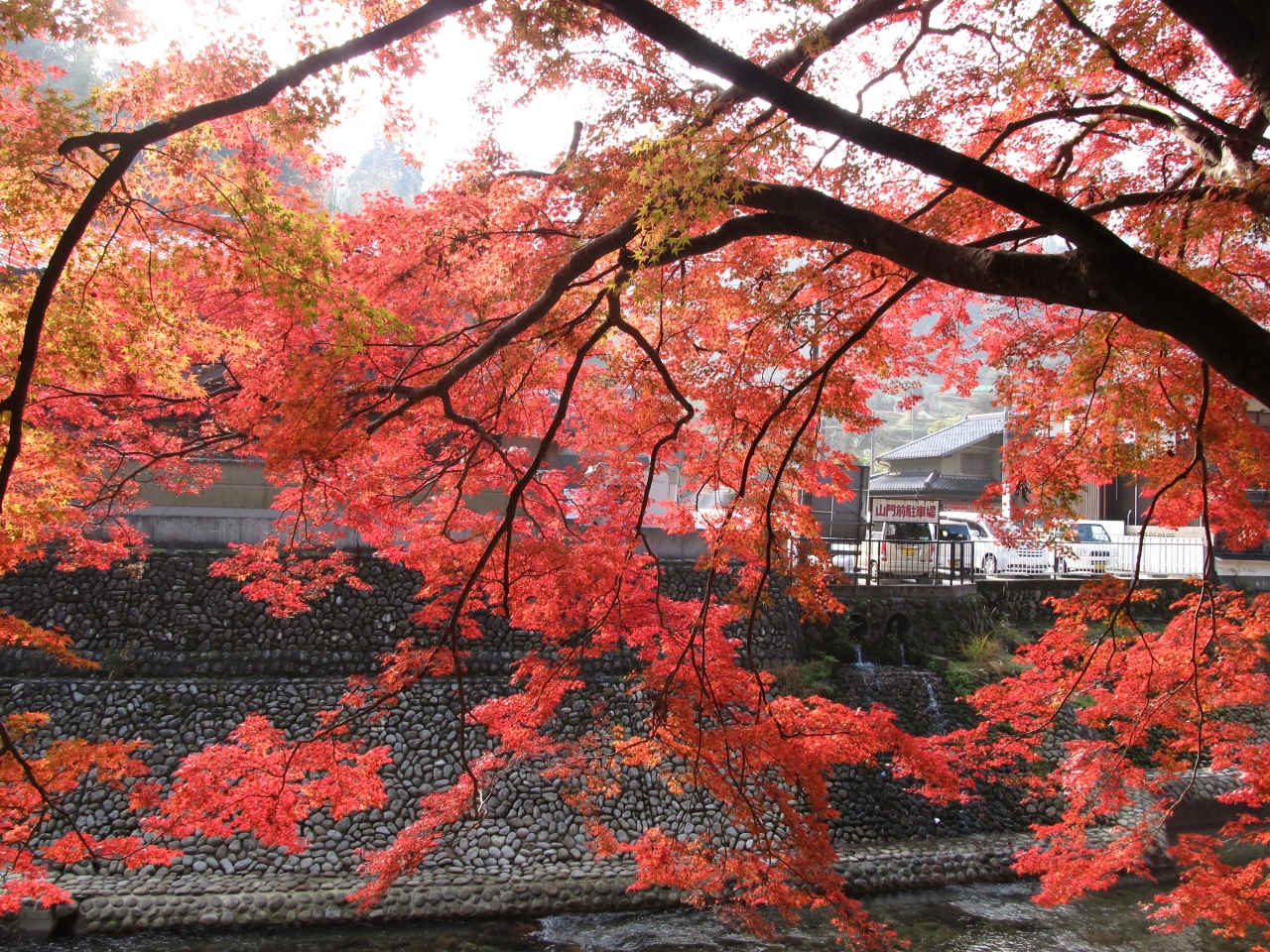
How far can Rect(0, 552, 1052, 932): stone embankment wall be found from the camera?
25.7 feet

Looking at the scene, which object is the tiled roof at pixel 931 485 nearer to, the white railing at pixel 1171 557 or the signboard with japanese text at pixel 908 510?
the white railing at pixel 1171 557

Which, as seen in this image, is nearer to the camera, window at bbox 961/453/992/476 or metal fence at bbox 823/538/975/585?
metal fence at bbox 823/538/975/585

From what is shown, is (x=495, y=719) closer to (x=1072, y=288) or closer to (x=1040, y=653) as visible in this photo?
(x=1040, y=653)

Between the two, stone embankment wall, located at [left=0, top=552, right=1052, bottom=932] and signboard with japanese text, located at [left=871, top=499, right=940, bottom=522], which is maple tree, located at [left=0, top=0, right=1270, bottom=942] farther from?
signboard with japanese text, located at [left=871, top=499, right=940, bottom=522]

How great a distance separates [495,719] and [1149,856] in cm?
823

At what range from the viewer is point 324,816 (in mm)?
8688

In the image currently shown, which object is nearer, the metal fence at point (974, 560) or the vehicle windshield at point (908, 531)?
the metal fence at point (974, 560)

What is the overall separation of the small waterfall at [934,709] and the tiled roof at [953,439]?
1678 cm

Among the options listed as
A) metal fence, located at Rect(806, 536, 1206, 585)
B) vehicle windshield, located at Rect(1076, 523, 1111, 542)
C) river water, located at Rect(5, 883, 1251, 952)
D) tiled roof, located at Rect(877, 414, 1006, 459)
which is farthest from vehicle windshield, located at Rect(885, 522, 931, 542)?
tiled roof, located at Rect(877, 414, 1006, 459)

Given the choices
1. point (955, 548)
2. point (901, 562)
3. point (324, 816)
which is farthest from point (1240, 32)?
point (955, 548)

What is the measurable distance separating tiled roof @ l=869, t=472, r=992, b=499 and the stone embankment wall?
45.6 feet

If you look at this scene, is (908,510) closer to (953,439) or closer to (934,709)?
(934,709)

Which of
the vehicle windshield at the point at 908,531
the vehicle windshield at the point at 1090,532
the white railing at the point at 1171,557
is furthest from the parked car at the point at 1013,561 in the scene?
the white railing at the point at 1171,557

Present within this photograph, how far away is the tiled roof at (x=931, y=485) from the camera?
80.9ft
